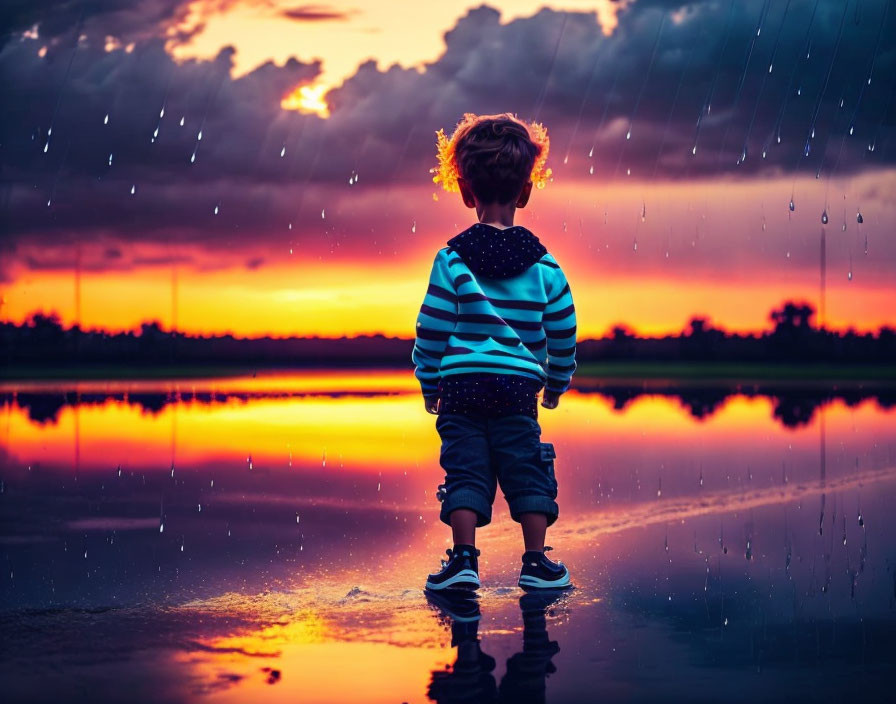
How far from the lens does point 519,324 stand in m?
5.57

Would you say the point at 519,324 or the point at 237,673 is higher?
the point at 519,324

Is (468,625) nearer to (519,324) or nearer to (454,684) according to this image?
(454,684)

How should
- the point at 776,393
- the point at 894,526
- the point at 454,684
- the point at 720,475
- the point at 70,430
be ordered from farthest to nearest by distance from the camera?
1. the point at 776,393
2. the point at 70,430
3. the point at 720,475
4. the point at 894,526
5. the point at 454,684

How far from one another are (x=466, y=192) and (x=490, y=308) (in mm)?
656

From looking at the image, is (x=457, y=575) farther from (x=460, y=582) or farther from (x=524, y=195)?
(x=524, y=195)

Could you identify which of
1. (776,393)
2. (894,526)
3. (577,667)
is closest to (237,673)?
(577,667)

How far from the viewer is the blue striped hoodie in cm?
Result: 548

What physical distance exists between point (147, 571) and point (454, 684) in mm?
2467

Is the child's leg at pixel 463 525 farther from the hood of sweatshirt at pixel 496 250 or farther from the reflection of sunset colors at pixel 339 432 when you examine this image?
the reflection of sunset colors at pixel 339 432

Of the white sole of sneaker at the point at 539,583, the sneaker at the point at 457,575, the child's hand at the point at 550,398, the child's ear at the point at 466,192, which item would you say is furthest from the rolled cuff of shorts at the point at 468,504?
the child's ear at the point at 466,192

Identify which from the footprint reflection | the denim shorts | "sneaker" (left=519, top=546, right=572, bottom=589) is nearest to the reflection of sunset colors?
the denim shorts

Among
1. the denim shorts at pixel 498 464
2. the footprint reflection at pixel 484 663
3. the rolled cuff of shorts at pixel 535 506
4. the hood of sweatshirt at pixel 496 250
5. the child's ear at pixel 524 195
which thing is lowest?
the footprint reflection at pixel 484 663

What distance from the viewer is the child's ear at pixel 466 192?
19.0ft

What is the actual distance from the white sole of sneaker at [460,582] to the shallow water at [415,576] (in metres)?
0.08
